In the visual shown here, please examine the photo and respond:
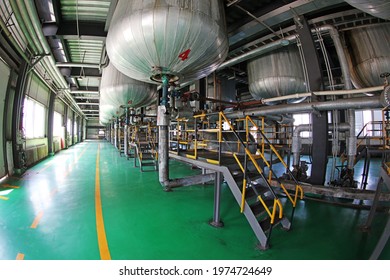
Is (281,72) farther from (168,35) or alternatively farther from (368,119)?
(368,119)

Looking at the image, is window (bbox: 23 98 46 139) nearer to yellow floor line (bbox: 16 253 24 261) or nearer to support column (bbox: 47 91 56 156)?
support column (bbox: 47 91 56 156)

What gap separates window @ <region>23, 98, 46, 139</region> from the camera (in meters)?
8.79

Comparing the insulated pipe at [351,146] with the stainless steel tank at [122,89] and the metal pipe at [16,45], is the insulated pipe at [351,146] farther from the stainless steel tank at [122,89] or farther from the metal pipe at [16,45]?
the metal pipe at [16,45]

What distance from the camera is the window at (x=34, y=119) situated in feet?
28.8

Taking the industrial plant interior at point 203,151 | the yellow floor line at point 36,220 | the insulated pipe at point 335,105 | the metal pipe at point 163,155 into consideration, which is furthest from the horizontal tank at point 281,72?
the yellow floor line at point 36,220

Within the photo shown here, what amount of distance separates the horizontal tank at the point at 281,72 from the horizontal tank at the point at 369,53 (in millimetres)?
1479

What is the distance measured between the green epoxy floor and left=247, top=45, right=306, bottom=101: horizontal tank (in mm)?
4113

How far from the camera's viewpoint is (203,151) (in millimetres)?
5422

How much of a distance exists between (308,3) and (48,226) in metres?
7.22

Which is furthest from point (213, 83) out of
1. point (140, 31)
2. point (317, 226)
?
point (317, 226)

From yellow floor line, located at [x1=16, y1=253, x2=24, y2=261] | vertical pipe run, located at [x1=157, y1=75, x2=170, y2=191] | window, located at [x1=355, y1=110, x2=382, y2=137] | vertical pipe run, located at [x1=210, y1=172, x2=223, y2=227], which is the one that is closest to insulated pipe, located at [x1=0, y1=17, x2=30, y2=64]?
vertical pipe run, located at [x1=157, y1=75, x2=170, y2=191]

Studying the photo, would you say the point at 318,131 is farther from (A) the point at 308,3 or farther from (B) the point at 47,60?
(B) the point at 47,60

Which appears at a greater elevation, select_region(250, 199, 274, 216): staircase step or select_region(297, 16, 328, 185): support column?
Result: select_region(297, 16, 328, 185): support column

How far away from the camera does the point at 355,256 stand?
8.46 feet
